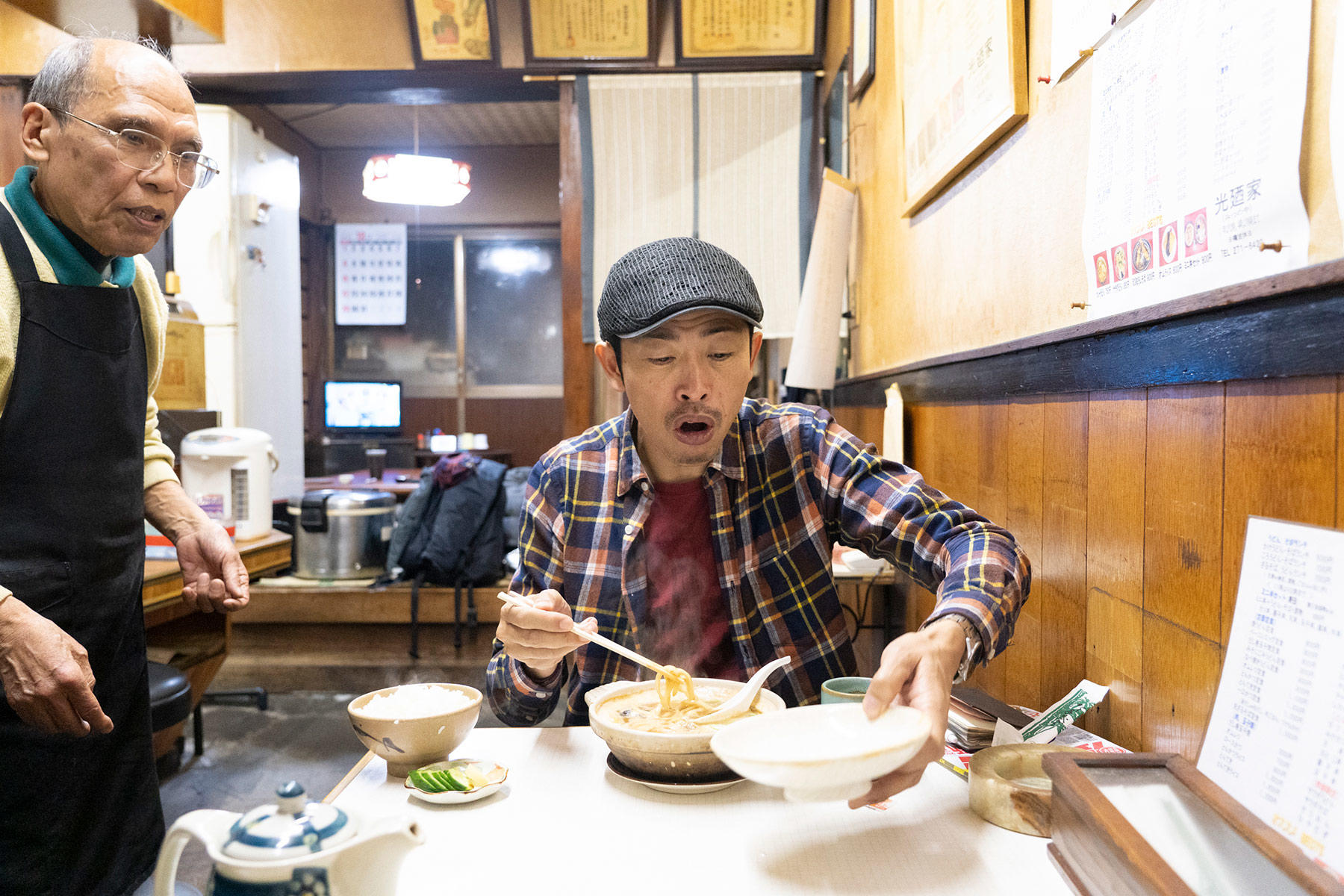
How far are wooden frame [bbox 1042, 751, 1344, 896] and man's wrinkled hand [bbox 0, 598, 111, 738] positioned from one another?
4.90 ft

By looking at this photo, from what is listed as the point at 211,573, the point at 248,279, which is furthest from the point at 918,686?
the point at 248,279

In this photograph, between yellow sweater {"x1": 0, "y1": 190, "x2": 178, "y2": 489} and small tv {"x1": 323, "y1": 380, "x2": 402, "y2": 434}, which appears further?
small tv {"x1": 323, "y1": 380, "x2": 402, "y2": 434}

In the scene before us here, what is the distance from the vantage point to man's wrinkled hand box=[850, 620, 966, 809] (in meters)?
0.98

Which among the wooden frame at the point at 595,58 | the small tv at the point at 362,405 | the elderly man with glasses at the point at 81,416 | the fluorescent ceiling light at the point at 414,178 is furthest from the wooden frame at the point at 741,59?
the small tv at the point at 362,405

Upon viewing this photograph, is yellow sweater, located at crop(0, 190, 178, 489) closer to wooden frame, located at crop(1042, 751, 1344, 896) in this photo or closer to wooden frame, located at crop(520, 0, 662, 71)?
wooden frame, located at crop(1042, 751, 1344, 896)

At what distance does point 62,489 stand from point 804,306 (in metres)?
2.72

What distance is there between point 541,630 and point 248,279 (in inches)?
228

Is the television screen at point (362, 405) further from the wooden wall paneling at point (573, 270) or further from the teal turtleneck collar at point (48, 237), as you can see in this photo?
the teal turtleneck collar at point (48, 237)

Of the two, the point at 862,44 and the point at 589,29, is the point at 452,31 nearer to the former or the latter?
the point at 589,29

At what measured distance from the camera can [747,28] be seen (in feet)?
14.8

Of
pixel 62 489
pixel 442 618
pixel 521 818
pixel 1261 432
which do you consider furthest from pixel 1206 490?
pixel 442 618

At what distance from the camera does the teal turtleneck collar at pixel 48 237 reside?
1.68 meters

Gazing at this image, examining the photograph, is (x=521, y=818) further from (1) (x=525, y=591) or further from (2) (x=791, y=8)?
(2) (x=791, y=8)

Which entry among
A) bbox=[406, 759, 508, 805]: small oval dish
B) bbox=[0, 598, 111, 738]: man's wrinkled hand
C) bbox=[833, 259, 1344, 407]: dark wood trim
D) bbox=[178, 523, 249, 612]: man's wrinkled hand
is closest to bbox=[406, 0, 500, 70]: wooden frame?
bbox=[178, 523, 249, 612]: man's wrinkled hand
